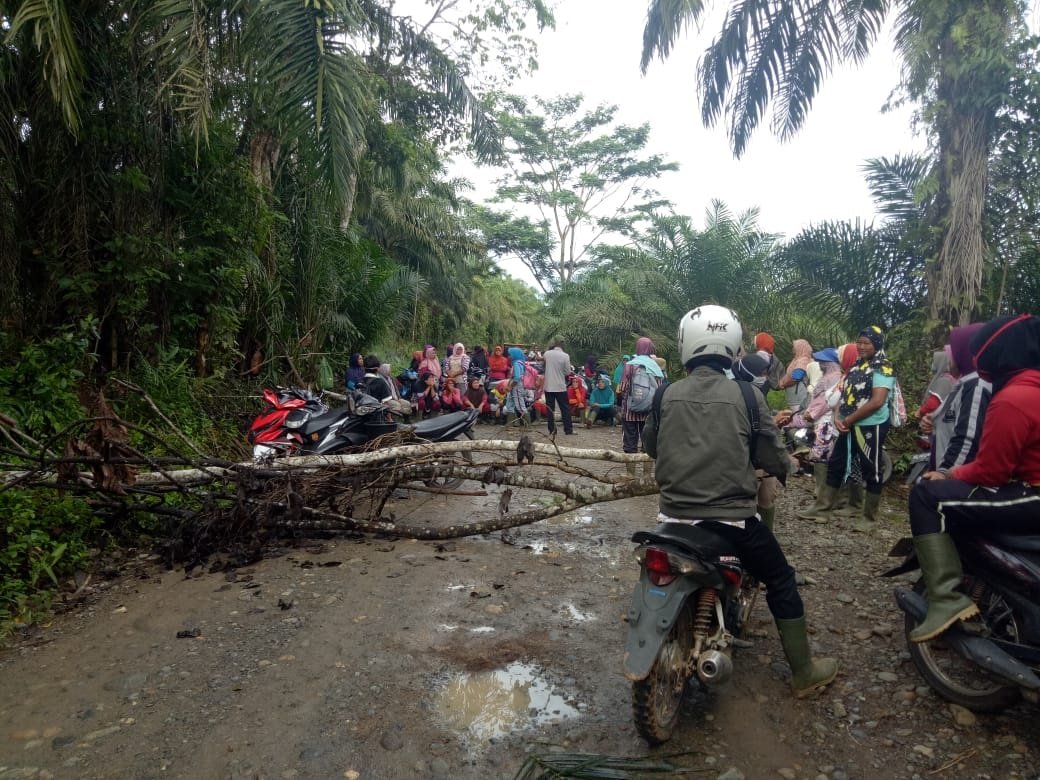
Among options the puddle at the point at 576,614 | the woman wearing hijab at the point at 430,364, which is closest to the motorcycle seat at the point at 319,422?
the puddle at the point at 576,614

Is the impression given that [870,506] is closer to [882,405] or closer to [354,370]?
[882,405]

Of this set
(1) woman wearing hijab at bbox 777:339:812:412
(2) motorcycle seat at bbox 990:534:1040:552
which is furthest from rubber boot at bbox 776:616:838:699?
(1) woman wearing hijab at bbox 777:339:812:412

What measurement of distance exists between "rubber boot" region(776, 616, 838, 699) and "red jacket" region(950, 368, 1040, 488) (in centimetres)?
100

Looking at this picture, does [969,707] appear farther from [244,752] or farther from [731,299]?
[731,299]

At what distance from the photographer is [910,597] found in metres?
3.28

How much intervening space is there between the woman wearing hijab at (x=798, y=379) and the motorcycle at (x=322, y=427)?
4317mm

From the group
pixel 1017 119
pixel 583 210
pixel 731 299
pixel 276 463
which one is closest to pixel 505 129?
pixel 583 210

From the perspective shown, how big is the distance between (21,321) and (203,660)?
18.1 feet

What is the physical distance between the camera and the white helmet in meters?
3.13

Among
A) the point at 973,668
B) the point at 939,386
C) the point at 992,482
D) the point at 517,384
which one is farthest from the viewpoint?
the point at 517,384

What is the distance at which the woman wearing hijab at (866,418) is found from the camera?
5.90m

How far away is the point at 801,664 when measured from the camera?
10.5 ft

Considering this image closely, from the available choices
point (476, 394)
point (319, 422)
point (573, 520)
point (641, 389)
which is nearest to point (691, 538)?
point (573, 520)

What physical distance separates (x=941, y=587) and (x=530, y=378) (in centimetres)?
1143
